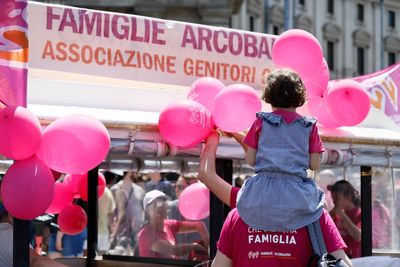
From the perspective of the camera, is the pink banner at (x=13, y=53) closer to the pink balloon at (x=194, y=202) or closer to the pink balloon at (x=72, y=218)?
the pink balloon at (x=194, y=202)

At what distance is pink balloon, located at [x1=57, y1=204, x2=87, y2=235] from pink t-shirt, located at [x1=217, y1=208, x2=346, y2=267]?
4316mm

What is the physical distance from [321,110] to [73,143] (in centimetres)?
202

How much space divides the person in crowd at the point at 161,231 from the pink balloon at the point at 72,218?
55cm

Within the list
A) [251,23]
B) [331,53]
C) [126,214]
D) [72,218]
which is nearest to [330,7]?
[331,53]

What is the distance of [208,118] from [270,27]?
1913 inches

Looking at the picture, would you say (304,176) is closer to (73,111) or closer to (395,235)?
(73,111)

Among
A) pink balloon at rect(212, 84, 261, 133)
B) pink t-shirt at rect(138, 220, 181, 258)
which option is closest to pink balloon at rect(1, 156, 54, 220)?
pink balloon at rect(212, 84, 261, 133)

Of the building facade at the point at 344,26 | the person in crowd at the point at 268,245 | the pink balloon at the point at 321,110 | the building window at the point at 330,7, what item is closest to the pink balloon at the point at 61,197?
the pink balloon at the point at 321,110

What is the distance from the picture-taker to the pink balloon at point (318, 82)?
6059mm

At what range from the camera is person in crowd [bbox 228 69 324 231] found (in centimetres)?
402

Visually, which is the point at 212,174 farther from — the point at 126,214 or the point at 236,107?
the point at 126,214

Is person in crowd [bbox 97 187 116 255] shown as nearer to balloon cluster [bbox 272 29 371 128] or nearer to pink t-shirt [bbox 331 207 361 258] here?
pink t-shirt [bbox 331 207 361 258]

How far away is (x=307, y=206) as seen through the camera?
4.03 m

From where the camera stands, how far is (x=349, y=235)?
7617mm
